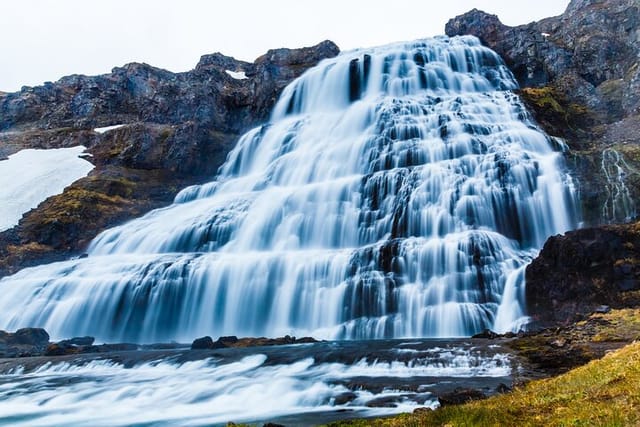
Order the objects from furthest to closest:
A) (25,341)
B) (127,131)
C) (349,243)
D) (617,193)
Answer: (127,131) < (349,243) < (25,341) < (617,193)

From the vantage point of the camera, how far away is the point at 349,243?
1497 inches

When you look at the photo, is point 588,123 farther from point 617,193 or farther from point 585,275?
point 585,275

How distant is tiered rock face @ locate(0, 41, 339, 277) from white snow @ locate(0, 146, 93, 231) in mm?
2072

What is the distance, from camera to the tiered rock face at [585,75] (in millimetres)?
38281

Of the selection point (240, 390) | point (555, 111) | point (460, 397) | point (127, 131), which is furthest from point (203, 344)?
point (127, 131)

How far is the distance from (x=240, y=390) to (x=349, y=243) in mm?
19674

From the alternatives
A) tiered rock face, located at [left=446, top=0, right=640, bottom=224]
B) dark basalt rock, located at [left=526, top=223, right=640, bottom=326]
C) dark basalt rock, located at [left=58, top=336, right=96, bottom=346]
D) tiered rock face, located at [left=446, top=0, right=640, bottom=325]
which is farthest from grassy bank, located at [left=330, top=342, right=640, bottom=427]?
dark basalt rock, located at [left=58, top=336, right=96, bottom=346]

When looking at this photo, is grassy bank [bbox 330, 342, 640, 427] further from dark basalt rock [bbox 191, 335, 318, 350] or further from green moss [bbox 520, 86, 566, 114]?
green moss [bbox 520, 86, 566, 114]

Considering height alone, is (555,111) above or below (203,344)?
above

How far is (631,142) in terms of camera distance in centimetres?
4141

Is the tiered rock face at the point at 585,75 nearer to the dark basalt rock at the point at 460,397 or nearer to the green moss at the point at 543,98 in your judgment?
the green moss at the point at 543,98

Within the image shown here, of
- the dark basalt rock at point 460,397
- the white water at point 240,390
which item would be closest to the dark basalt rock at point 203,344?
the white water at point 240,390

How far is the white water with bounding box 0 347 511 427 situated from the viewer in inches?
650

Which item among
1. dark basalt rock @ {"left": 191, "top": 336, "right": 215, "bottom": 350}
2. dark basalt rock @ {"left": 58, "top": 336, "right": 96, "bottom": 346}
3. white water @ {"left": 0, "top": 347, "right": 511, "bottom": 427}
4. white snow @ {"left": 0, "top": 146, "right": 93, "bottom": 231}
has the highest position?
white snow @ {"left": 0, "top": 146, "right": 93, "bottom": 231}
